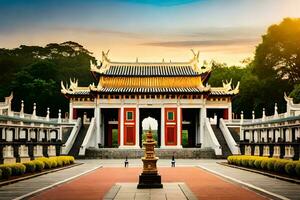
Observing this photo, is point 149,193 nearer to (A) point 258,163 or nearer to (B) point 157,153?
(A) point 258,163

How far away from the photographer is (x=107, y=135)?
82688 mm

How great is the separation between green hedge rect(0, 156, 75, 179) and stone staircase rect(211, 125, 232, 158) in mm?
22321

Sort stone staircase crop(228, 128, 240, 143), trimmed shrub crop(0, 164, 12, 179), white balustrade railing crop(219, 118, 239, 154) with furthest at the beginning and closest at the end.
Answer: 1. stone staircase crop(228, 128, 240, 143)
2. white balustrade railing crop(219, 118, 239, 154)
3. trimmed shrub crop(0, 164, 12, 179)

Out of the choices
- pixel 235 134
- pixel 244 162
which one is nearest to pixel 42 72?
pixel 235 134

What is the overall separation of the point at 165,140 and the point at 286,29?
2724 centimetres

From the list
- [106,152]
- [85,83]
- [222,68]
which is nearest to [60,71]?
[85,83]

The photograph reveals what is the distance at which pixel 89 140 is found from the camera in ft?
229

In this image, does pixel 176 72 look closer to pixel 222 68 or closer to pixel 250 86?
pixel 250 86

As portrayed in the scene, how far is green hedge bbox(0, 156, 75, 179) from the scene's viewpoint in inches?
1177

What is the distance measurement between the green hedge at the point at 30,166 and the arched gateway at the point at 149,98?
86.4 feet

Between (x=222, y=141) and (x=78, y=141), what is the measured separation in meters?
17.3

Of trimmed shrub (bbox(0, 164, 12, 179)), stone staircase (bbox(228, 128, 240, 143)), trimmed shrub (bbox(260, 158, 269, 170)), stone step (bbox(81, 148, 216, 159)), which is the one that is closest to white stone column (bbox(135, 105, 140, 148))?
stone step (bbox(81, 148, 216, 159))

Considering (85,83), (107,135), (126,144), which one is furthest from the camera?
(85,83)

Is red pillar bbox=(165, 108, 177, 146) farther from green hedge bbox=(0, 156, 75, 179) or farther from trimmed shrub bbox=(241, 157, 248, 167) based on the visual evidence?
trimmed shrub bbox=(241, 157, 248, 167)
